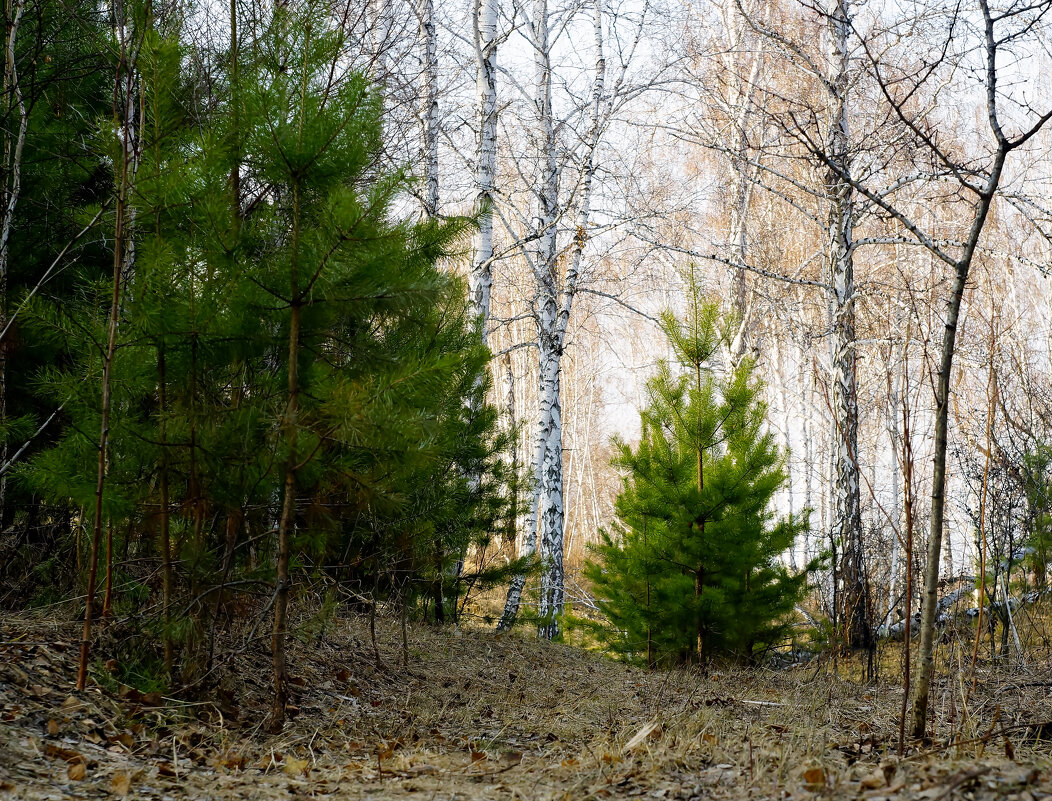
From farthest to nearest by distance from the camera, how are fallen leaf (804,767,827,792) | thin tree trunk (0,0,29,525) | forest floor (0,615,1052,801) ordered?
1. thin tree trunk (0,0,29,525)
2. forest floor (0,615,1052,801)
3. fallen leaf (804,767,827,792)

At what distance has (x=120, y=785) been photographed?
2760mm

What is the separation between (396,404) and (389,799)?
1.69 meters

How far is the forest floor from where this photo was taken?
279cm

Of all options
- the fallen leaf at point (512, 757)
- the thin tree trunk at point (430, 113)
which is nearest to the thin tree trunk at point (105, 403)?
the fallen leaf at point (512, 757)

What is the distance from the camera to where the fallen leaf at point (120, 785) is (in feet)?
8.95

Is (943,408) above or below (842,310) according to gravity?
below

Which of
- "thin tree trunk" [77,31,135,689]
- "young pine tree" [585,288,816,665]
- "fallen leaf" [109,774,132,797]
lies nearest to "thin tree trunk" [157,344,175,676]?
"thin tree trunk" [77,31,135,689]

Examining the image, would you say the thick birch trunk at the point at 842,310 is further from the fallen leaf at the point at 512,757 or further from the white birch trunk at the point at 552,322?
the fallen leaf at the point at 512,757

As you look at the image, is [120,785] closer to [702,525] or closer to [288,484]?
[288,484]

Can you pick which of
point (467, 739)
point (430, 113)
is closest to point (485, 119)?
point (430, 113)

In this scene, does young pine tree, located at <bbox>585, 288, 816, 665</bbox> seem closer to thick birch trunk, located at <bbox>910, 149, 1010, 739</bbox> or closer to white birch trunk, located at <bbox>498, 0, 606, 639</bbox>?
white birch trunk, located at <bbox>498, 0, 606, 639</bbox>

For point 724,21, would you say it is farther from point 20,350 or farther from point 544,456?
point 20,350

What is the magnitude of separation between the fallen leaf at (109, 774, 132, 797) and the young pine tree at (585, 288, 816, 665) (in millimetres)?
4685

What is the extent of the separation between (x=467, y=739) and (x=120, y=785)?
168 centimetres
